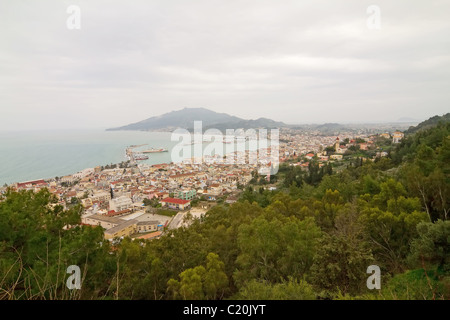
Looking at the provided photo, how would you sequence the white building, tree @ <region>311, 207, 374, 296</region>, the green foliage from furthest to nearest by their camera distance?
1. the white building
2. tree @ <region>311, 207, 374, 296</region>
3. the green foliage

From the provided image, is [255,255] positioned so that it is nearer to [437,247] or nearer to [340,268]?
[340,268]

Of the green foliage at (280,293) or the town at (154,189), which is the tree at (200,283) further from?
the town at (154,189)

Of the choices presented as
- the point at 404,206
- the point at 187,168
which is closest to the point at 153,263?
the point at 404,206

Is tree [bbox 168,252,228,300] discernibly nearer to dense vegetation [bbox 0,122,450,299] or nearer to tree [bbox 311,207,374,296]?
dense vegetation [bbox 0,122,450,299]

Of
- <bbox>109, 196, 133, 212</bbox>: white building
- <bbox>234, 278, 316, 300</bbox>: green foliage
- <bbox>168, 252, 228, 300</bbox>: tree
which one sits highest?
<bbox>234, 278, 316, 300</bbox>: green foliage

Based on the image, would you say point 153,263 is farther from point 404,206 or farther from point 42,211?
point 404,206

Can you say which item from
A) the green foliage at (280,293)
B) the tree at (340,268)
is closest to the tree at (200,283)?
the green foliage at (280,293)

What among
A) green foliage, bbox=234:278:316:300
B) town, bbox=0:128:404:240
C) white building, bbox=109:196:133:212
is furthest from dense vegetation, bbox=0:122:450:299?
white building, bbox=109:196:133:212
